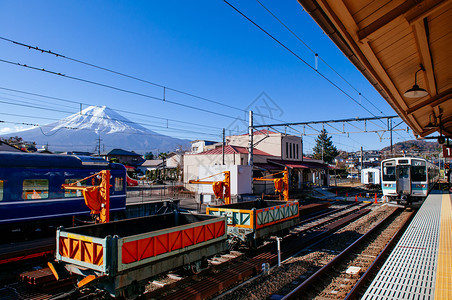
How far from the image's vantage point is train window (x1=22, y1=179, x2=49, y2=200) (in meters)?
12.8

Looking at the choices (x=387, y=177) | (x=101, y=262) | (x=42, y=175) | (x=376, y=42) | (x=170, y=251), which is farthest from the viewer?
(x=387, y=177)

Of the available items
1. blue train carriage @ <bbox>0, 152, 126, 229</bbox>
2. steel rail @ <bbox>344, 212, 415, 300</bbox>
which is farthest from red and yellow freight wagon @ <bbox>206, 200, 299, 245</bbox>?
blue train carriage @ <bbox>0, 152, 126, 229</bbox>

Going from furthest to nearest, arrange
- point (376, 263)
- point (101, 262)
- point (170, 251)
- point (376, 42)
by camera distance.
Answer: point (376, 263), point (170, 251), point (101, 262), point (376, 42)

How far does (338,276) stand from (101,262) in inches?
268

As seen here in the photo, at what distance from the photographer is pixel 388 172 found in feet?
72.7

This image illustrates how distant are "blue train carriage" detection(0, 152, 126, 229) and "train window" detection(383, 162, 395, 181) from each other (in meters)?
20.5

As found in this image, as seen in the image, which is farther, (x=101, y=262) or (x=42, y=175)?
(x=42, y=175)

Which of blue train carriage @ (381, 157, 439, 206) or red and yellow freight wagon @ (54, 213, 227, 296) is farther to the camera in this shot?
blue train carriage @ (381, 157, 439, 206)

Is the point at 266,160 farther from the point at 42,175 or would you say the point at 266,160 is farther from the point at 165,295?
the point at 165,295

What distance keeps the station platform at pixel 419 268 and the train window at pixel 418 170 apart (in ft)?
31.4

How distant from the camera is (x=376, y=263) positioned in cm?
933

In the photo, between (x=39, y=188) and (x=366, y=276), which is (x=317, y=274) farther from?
(x=39, y=188)

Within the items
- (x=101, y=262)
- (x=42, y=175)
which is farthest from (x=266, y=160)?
(x=101, y=262)

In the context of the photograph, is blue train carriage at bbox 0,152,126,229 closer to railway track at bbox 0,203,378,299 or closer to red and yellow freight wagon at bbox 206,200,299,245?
railway track at bbox 0,203,378,299
